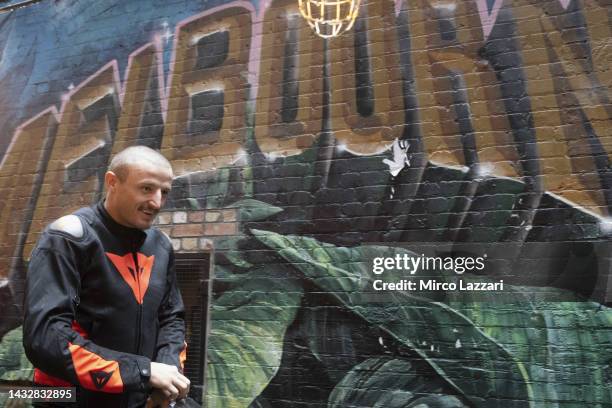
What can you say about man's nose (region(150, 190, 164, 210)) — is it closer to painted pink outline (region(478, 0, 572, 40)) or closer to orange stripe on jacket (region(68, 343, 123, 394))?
orange stripe on jacket (region(68, 343, 123, 394))

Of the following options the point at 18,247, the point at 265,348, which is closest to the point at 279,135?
the point at 265,348

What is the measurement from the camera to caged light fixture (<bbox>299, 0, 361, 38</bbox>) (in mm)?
5688

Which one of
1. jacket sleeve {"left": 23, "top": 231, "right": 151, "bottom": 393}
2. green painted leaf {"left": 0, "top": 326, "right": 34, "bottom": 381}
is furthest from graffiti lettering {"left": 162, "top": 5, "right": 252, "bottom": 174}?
jacket sleeve {"left": 23, "top": 231, "right": 151, "bottom": 393}

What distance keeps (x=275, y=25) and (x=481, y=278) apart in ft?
9.02

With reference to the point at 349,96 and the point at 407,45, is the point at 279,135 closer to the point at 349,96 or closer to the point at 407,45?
the point at 349,96

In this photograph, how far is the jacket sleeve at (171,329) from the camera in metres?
2.53

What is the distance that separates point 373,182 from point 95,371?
3.47m

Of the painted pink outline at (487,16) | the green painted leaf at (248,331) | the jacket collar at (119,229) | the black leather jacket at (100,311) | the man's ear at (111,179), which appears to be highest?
the painted pink outline at (487,16)

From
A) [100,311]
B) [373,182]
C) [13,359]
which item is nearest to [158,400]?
[100,311]

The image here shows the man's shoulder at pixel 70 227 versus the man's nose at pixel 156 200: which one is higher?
the man's nose at pixel 156 200

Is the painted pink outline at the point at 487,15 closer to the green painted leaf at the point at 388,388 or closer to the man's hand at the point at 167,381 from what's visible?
the green painted leaf at the point at 388,388

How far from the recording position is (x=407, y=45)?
5.43 m

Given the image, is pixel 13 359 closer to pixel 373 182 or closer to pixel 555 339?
pixel 373 182

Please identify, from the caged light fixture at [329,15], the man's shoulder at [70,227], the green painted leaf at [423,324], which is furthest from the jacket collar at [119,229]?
the caged light fixture at [329,15]
